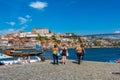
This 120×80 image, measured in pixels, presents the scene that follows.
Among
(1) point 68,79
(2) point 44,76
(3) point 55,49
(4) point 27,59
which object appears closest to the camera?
(1) point 68,79

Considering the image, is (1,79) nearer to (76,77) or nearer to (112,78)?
(76,77)

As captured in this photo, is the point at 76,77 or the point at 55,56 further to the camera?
the point at 55,56

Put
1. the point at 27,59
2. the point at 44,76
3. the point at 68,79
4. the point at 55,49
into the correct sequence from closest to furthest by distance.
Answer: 1. the point at 68,79
2. the point at 44,76
3. the point at 55,49
4. the point at 27,59

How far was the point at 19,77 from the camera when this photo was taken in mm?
18609

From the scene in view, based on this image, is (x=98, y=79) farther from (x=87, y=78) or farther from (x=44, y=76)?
(x=44, y=76)

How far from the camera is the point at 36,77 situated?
18578 millimetres

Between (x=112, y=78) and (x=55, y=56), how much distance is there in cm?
909

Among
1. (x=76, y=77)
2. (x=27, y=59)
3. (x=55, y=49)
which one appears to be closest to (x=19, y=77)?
(x=76, y=77)

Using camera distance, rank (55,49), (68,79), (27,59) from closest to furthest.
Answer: (68,79)
(55,49)
(27,59)

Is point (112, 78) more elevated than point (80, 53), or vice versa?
point (80, 53)

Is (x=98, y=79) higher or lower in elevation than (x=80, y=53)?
lower

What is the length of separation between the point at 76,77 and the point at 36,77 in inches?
110

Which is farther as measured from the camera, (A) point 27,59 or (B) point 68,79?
(A) point 27,59

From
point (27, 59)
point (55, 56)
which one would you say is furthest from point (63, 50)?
point (27, 59)
